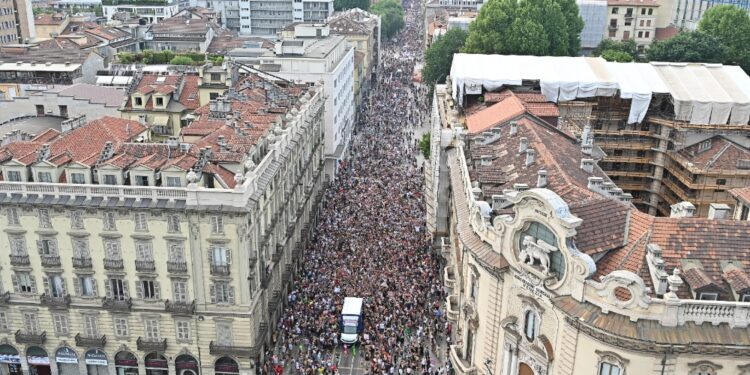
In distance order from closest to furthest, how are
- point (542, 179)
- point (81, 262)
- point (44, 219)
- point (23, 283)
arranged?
point (542, 179)
point (44, 219)
point (81, 262)
point (23, 283)

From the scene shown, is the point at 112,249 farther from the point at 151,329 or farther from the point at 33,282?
the point at 33,282

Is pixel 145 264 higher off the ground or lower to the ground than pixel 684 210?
lower

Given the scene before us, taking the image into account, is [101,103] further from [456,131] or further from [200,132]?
[456,131]

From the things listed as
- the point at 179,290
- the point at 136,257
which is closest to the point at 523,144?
the point at 179,290

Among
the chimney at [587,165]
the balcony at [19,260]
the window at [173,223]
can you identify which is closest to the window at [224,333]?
the window at [173,223]

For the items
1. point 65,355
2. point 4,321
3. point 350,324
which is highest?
point 4,321
